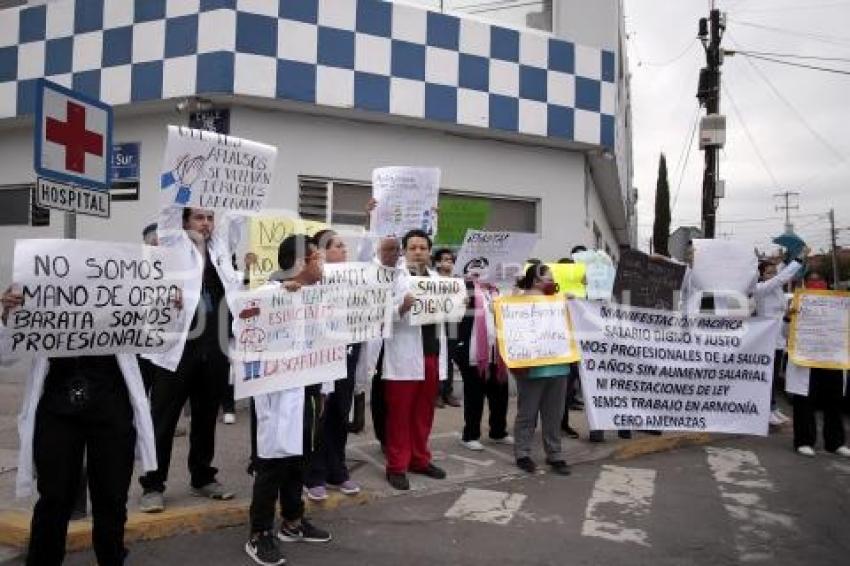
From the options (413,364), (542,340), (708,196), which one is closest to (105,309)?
(413,364)

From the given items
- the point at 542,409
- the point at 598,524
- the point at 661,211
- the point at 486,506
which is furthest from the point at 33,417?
the point at 661,211

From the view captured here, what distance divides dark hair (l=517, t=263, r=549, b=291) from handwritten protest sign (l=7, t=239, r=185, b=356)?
318 cm

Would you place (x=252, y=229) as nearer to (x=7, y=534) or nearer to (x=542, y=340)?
(x=542, y=340)

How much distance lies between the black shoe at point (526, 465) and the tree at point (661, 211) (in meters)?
38.3

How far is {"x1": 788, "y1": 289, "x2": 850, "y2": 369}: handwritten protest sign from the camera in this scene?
23.8 ft

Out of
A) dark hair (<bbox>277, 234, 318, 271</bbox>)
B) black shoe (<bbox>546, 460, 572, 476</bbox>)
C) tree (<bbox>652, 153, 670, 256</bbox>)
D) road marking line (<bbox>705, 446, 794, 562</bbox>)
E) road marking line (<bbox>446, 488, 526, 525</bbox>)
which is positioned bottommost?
road marking line (<bbox>705, 446, 794, 562</bbox>)

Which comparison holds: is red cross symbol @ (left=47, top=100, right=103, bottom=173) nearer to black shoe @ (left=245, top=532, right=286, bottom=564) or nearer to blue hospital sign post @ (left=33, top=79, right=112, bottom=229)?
blue hospital sign post @ (left=33, top=79, right=112, bottom=229)

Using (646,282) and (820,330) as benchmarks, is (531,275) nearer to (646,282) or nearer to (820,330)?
(646,282)

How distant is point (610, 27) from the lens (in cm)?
1046

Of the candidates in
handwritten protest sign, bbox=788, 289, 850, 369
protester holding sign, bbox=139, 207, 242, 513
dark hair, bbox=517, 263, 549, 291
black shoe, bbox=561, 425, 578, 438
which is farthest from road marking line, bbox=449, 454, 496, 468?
handwritten protest sign, bbox=788, 289, 850, 369

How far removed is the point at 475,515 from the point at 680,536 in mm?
1274

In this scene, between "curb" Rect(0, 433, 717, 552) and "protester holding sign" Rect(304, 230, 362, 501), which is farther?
"protester holding sign" Rect(304, 230, 362, 501)

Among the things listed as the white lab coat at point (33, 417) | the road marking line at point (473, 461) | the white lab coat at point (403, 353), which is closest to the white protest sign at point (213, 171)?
the white lab coat at point (403, 353)

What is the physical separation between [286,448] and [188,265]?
127 centimetres
